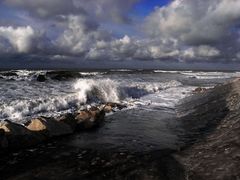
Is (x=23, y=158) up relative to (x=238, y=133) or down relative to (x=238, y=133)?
down

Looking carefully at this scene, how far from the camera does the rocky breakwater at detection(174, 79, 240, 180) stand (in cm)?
823

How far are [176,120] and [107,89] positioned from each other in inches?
388

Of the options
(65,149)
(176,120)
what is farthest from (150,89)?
(65,149)

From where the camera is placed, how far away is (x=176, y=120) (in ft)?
53.1

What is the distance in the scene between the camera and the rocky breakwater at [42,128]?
11273 millimetres

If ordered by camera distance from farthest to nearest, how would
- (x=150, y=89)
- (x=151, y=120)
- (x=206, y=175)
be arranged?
(x=150, y=89), (x=151, y=120), (x=206, y=175)

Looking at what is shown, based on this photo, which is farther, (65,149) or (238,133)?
(65,149)

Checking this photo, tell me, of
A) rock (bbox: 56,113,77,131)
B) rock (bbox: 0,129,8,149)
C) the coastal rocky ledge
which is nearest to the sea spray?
rock (bbox: 56,113,77,131)

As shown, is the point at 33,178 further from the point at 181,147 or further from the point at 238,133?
the point at 238,133

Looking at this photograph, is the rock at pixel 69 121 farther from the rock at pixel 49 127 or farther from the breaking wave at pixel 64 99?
the breaking wave at pixel 64 99

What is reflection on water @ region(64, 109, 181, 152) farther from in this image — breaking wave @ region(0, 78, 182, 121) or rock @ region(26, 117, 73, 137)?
breaking wave @ region(0, 78, 182, 121)

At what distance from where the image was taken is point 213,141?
10727 millimetres

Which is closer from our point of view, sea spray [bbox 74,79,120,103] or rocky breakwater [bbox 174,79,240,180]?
rocky breakwater [bbox 174,79,240,180]

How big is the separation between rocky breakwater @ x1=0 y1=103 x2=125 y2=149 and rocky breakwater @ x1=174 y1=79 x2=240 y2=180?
166 inches
